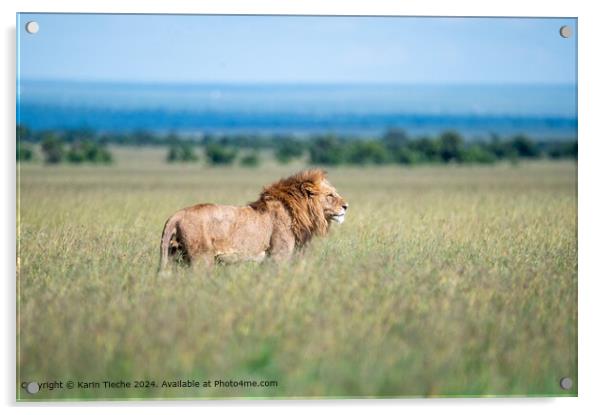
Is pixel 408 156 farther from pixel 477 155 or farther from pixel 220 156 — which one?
pixel 220 156

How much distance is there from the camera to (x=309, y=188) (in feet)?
33.0

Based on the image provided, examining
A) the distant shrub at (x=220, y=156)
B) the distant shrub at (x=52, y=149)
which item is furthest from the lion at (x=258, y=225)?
the distant shrub at (x=220, y=156)

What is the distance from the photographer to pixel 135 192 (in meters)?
23.9

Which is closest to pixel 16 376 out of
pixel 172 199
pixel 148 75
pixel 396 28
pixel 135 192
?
pixel 396 28

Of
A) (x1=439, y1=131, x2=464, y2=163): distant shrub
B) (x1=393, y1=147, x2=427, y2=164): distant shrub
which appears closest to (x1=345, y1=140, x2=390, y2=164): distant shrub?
(x1=393, y1=147, x2=427, y2=164): distant shrub

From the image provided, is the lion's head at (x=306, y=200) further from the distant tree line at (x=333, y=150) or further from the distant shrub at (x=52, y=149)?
the distant shrub at (x=52, y=149)

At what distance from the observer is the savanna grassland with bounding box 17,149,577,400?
7.33 meters

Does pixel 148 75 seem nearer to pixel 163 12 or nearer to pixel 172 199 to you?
pixel 163 12

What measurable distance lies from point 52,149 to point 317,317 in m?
25.0

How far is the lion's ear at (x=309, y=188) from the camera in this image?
10039mm

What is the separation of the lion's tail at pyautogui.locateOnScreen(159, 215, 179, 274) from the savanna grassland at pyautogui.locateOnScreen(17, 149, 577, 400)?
0.15 meters

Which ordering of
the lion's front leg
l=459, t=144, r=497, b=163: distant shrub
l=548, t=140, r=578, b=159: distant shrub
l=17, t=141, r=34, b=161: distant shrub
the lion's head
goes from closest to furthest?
l=17, t=141, r=34, b=161: distant shrub < the lion's front leg < the lion's head < l=548, t=140, r=578, b=159: distant shrub < l=459, t=144, r=497, b=163: distant shrub

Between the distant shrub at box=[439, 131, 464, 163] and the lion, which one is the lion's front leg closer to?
the lion

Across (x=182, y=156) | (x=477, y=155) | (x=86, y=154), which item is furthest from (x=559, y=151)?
(x=182, y=156)
